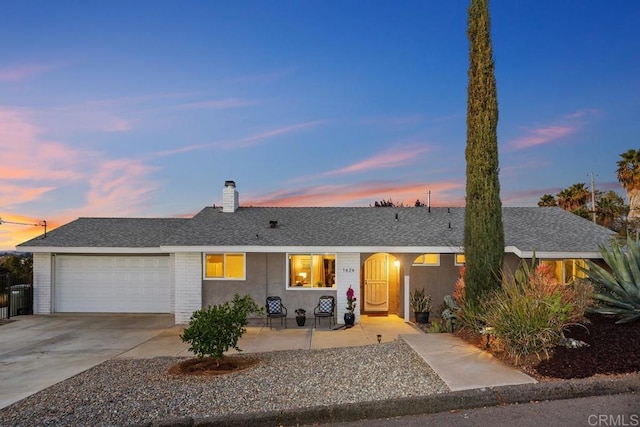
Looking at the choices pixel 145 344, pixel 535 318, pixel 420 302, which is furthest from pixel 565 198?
pixel 145 344

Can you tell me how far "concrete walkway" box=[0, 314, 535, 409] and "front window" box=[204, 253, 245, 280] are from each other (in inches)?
68.8

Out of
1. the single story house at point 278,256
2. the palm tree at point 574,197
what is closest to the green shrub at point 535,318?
the single story house at point 278,256

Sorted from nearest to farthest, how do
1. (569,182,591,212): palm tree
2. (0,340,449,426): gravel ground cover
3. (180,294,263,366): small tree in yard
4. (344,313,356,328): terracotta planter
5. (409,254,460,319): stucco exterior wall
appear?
1. (0,340,449,426): gravel ground cover
2. (180,294,263,366): small tree in yard
3. (344,313,356,328): terracotta planter
4. (409,254,460,319): stucco exterior wall
5. (569,182,591,212): palm tree

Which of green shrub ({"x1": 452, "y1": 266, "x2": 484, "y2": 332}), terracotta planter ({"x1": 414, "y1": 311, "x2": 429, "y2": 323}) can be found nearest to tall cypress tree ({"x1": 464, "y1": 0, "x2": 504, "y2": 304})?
green shrub ({"x1": 452, "y1": 266, "x2": 484, "y2": 332})

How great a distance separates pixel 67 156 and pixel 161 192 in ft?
14.6

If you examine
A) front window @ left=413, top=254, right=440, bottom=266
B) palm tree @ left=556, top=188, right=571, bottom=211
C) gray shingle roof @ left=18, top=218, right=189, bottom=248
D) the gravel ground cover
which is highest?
palm tree @ left=556, top=188, right=571, bottom=211

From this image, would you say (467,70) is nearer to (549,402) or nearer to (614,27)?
(614,27)

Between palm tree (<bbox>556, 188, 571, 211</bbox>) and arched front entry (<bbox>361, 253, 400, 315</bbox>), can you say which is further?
palm tree (<bbox>556, 188, 571, 211</bbox>)

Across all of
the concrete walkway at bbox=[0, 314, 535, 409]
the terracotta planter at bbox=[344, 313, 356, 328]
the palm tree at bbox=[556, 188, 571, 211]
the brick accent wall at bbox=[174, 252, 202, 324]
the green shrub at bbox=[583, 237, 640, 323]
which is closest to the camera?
the concrete walkway at bbox=[0, 314, 535, 409]

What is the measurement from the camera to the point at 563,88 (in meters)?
15.0

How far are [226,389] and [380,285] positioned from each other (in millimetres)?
9549

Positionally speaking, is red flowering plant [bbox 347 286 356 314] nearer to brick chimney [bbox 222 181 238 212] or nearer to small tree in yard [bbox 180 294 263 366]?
small tree in yard [bbox 180 294 263 366]

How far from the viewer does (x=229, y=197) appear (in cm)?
1686

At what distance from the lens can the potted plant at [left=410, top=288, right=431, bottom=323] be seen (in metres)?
13.0
